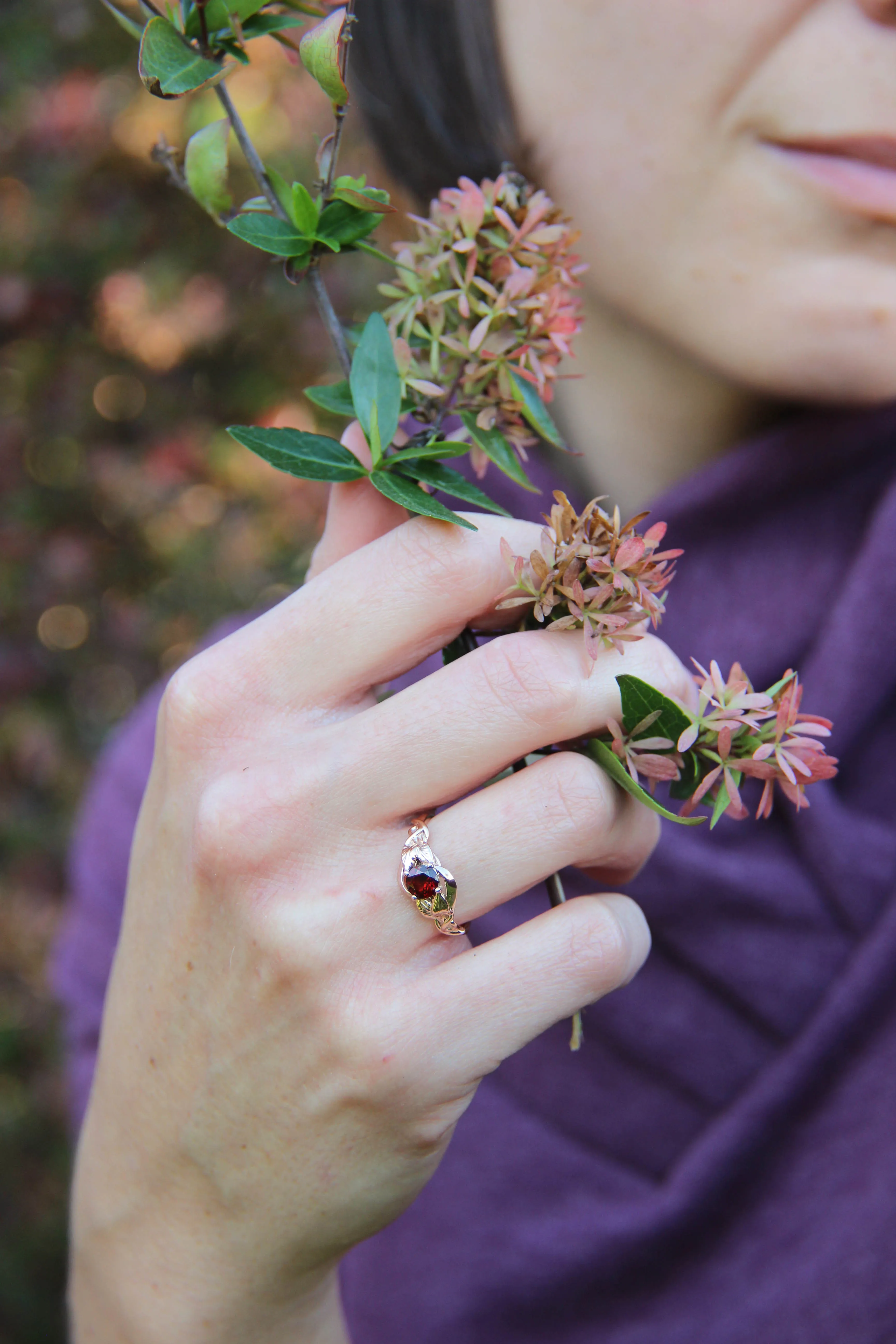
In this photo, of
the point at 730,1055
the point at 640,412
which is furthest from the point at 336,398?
the point at 730,1055

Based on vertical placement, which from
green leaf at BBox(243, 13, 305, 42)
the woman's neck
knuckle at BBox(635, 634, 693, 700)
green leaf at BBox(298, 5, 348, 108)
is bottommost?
the woman's neck

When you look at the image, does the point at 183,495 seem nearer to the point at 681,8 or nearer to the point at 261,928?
the point at 681,8

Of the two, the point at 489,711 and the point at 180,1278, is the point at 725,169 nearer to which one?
the point at 489,711

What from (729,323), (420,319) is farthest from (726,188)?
(420,319)

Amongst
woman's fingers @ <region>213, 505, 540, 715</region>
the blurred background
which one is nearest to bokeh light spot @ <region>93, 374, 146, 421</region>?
the blurred background

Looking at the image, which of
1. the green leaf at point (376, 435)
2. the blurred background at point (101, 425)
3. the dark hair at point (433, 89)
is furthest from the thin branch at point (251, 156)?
the blurred background at point (101, 425)

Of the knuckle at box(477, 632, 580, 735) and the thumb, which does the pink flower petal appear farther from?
the thumb
